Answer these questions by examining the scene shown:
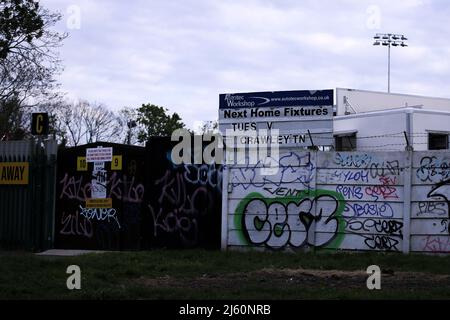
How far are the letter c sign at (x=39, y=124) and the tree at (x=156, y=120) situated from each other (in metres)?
43.7

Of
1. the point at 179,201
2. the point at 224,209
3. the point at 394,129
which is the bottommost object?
the point at 224,209

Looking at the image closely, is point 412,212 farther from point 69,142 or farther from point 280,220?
point 69,142

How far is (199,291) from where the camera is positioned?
30.4ft

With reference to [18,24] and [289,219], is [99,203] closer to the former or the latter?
[289,219]

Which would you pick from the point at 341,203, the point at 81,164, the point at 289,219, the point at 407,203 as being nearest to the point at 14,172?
the point at 81,164

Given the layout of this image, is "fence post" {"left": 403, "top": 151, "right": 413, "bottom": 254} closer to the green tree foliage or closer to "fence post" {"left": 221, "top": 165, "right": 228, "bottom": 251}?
"fence post" {"left": 221, "top": 165, "right": 228, "bottom": 251}

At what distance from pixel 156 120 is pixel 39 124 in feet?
150

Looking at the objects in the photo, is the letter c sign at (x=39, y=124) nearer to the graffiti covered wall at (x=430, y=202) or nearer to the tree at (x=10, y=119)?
the graffiti covered wall at (x=430, y=202)

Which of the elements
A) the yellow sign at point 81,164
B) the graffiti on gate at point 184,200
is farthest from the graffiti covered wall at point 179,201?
the yellow sign at point 81,164

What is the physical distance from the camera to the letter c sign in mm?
15578

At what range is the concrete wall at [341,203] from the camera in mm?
13297

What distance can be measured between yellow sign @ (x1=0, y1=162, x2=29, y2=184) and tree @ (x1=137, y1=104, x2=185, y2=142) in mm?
42945

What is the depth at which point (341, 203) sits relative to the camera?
13852mm

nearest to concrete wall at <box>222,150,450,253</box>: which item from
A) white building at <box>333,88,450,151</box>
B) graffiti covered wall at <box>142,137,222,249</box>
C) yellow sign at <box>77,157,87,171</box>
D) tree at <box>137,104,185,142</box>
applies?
graffiti covered wall at <box>142,137,222,249</box>
